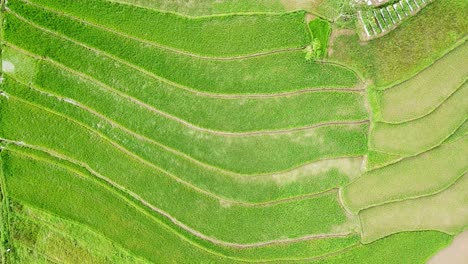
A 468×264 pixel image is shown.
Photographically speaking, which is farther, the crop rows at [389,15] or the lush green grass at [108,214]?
the crop rows at [389,15]

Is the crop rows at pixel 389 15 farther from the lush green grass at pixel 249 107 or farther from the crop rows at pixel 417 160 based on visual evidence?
the lush green grass at pixel 249 107

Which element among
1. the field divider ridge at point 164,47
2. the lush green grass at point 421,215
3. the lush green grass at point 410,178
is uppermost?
the field divider ridge at point 164,47

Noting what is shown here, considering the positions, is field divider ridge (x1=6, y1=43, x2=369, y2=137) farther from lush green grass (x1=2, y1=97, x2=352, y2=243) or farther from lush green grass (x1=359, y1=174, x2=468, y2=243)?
lush green grass (x1=359, y1=174, x2=468, y2=243)

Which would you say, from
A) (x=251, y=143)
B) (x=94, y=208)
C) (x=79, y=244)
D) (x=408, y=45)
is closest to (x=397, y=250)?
(x=251, y=143)

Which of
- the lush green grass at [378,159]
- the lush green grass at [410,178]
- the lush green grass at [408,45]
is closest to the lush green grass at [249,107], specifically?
the lush green grass at [408,45]

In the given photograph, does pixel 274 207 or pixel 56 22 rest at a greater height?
pixel 56 22

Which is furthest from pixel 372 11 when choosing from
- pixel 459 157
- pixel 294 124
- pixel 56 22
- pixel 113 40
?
pixel 56 22

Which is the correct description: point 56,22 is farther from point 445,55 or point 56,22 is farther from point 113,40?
point 445,55
